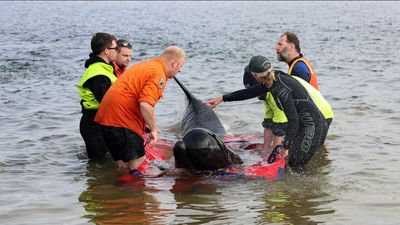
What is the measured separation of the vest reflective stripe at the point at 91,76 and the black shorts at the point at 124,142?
82cm

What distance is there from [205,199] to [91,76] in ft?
7.49

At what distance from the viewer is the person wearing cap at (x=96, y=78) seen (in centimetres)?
863

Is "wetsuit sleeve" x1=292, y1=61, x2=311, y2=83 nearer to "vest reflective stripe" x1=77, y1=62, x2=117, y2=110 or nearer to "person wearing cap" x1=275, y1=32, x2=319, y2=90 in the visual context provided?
"person wearing cap" x1=275, y1=32, x2=319, y2=90

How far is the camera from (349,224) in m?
6.85

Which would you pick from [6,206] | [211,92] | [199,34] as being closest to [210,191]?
[6,206]

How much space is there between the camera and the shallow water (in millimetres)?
7266

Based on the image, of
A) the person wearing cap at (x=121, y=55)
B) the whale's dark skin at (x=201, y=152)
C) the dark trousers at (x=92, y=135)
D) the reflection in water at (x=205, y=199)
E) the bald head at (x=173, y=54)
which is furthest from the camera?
the person wearing cap at (x=121, y=55)

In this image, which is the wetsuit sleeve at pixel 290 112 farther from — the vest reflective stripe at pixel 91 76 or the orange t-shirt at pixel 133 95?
the vest reflective stripe at pixel 91 76

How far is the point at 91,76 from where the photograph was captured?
8656 millimetres

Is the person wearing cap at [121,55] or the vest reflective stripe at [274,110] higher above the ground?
the person wearing cap at [121,55]

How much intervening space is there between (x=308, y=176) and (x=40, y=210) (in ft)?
11.1

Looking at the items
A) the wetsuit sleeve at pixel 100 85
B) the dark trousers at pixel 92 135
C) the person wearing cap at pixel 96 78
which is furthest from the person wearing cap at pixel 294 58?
the dark trousers at pixel 92 135

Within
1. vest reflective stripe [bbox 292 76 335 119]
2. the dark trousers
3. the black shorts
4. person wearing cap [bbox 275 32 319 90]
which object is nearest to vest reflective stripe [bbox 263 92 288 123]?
person wearing cap [bbox 275 32 319 90]

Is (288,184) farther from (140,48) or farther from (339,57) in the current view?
(140,48)
